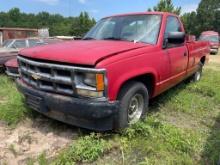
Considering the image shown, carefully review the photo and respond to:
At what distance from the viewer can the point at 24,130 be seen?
4.45 metres

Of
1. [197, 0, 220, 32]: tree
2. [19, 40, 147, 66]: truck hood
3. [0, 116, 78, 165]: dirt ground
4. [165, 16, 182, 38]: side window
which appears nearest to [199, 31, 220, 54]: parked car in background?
[165, 16, 182, 38]: side window

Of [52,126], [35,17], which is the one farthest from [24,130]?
[35,17]

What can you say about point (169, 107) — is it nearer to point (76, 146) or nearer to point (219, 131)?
point (219, 131)

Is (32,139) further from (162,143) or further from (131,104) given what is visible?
(162,143)

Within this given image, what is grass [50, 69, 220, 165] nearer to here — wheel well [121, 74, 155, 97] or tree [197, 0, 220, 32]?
wheel well [121, 74, 155, 97]

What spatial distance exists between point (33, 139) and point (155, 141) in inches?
68.6

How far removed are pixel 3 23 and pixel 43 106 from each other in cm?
8219

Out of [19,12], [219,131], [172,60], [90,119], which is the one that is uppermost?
[19,12]

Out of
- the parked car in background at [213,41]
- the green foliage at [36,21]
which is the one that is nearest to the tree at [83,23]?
the green foliage at [36,21]

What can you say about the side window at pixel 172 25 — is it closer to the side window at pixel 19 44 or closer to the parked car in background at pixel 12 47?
the parked car in background at pixel 12 47

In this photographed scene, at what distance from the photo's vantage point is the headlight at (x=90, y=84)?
3.51 metres

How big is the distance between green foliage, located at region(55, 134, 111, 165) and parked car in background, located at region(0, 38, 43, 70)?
22.2 ft

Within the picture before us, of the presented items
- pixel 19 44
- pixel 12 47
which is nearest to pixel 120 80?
pixel 12 47

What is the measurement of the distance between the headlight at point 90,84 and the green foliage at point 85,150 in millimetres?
661
